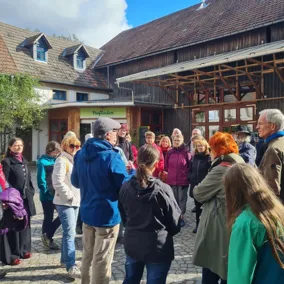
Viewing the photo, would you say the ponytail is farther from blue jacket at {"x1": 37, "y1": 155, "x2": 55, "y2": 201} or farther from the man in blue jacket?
blue jacket at {"x1": 37, "y1": 155, "x2": 55, "y2": 201}

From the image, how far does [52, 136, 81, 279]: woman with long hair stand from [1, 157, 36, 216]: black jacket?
0.70m

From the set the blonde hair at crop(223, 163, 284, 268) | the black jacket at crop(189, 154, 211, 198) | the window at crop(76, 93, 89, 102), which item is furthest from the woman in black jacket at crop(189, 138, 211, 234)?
the window at crop(76, 93, 89, 102)

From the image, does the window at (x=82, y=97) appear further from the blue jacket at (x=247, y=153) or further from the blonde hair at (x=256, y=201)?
the blonde hair at (x=256, y=201)

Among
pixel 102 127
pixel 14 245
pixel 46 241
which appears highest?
pixel 102 127

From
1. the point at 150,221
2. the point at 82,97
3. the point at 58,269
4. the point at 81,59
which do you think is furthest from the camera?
the point at 81,59

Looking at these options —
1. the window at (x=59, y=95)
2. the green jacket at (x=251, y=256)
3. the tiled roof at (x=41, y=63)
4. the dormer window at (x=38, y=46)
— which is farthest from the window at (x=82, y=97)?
the green jacket at (x=251, y=256)

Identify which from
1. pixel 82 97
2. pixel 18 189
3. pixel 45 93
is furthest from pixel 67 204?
pixel 82 97

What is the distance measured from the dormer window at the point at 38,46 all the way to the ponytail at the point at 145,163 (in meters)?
20.0

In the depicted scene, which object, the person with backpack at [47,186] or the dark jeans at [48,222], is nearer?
the person with backpack at [47,186]

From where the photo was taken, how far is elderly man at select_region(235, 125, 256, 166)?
5398mm

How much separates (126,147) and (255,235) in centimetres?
488

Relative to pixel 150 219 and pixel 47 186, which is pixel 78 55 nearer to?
pixel 47 186

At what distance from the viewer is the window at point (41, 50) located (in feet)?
68.3

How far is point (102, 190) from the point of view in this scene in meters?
3.05
